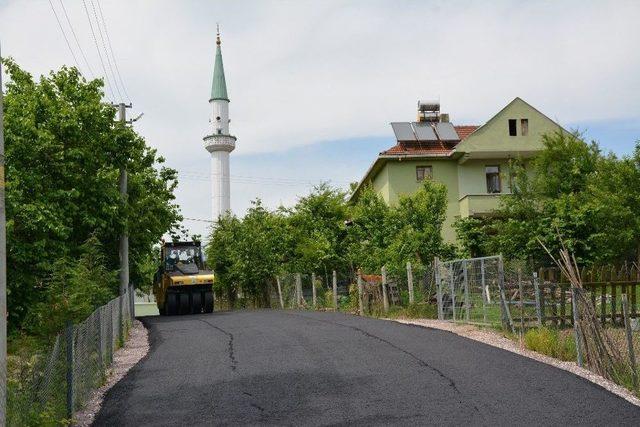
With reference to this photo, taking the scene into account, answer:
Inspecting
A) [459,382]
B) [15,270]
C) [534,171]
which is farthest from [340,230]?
[459,382]

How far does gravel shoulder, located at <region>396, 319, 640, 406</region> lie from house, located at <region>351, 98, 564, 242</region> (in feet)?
66.2

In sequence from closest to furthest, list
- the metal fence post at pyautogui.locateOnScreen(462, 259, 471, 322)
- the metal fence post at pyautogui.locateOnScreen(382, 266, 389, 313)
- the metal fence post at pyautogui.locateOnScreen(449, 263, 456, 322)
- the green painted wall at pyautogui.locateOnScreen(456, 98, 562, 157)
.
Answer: the metal fence post at pyautogui.locateOnScreen(462, 259, 471, 322), the metal fence post at pyautogui.locateOnScreen(449, 263, 456, 322), the metal fence post at pyautogui.locateOnScreen(382, 266, 389, 313), the green painted wall at pyautogui.locateOnScreen(456, 98, 562, 157)

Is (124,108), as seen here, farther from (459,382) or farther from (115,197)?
(459,382)

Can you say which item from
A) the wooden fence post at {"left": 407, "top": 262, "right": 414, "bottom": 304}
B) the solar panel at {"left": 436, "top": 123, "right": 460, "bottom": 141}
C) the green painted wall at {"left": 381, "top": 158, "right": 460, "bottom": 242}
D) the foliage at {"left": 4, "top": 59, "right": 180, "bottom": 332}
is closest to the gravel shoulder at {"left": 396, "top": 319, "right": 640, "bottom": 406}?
the wooden fence post at {"left": 407, "top": 262, "right": 414, "bottom": 304}

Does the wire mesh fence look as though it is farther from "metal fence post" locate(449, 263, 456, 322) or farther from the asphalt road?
"metal fence post" locate(449, 263, 456, 322)

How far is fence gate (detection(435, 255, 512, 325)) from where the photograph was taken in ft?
63.0

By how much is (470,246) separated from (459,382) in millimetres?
26947

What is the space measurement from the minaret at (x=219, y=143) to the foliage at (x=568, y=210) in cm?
3769

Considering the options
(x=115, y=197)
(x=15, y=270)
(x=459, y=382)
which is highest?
(x=115, y=197)

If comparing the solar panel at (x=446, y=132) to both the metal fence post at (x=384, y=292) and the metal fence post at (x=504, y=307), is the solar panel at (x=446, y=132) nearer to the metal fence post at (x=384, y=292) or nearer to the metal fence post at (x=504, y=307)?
the metal fence post at (x=384, y=292)

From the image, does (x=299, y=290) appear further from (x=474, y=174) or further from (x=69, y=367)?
(x=69, y=367)

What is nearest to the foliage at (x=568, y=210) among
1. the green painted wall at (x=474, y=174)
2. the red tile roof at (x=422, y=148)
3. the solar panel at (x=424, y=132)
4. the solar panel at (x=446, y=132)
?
the green painted wall at (x=474, y=174)

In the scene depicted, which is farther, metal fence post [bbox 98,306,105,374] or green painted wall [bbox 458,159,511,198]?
green painted wall [bbox 458,159,511,198]

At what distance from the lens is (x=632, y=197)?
116 ft
